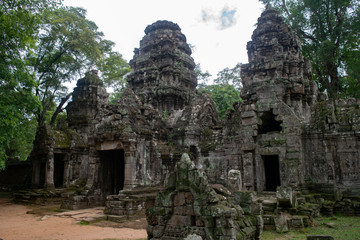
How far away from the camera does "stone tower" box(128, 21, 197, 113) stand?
2059 centimetres

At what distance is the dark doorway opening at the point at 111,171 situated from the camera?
43.3ft

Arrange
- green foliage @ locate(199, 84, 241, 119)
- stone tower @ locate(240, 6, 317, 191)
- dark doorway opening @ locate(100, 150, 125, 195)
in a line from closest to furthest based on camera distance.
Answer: stone tower @ locate(240, 6, 317, 191)
dark doorway opening @ locate(100, 150, 125, 195)
green foliage @ locate(199, 84, 241, 119)

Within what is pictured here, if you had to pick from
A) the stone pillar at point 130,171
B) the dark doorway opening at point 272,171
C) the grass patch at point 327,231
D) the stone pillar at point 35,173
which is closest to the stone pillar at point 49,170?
the stone pillar at point 35,173

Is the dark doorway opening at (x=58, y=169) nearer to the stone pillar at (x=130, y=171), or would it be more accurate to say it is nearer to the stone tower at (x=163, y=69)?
the stone tower at (x=163, y=69)

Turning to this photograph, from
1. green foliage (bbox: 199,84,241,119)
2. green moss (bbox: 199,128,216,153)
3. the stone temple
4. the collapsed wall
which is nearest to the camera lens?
the stone temple

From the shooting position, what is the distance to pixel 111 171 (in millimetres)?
13742

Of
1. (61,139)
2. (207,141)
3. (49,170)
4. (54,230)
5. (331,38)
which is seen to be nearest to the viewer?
(54,230)

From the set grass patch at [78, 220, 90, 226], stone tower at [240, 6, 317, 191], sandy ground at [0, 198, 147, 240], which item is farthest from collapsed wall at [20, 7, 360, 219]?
sandy ground at [0, 198, 147, 240]

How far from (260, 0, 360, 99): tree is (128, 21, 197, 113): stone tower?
9187 mm

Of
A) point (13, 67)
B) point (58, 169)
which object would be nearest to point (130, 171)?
point (13, 67)

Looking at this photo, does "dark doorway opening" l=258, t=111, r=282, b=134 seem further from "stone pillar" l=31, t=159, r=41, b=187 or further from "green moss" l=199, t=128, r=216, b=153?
"stone pillar" l=31, t=159, r=41, b=187

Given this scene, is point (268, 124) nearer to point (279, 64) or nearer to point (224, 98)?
point (279, 64)

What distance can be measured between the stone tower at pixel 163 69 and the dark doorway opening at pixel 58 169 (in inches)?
268

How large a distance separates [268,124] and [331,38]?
13.7 metres
